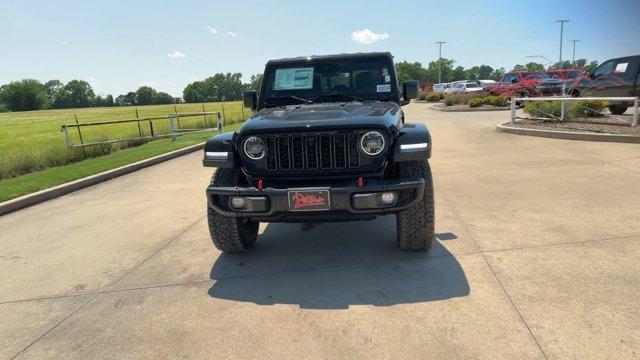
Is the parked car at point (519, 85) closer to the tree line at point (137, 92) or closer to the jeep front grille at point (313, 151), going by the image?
the jeep front grille at point (313, 151)

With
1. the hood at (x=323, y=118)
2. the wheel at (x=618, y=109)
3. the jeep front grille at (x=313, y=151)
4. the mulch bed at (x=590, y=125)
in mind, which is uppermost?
the hood at (x=323, y=118)

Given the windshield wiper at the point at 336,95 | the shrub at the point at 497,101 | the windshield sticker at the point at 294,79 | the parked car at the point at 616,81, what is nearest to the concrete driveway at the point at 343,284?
the windshield wiper at the point at 336,95

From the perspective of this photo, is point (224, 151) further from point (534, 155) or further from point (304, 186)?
point (534, 155)

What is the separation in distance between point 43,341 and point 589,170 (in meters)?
7.07

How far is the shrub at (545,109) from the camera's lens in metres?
12.5

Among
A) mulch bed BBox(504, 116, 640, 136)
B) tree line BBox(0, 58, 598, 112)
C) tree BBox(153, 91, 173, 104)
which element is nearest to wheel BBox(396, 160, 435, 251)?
mulch bed BBox(504, 116, 640, 136)

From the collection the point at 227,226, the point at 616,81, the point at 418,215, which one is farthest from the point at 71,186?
the point at 616,81

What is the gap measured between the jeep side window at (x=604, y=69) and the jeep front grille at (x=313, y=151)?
1339 cm

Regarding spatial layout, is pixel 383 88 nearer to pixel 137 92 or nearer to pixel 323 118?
pixel 323 118

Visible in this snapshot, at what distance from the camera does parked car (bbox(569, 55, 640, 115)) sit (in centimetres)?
1261

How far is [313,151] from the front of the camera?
11.3 feet

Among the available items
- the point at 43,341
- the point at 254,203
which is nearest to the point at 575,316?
the point at 254,203

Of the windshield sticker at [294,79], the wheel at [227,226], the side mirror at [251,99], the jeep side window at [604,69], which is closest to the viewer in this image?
the wheel at [227,226]

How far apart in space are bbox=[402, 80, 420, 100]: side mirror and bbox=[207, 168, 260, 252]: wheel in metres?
2.13
